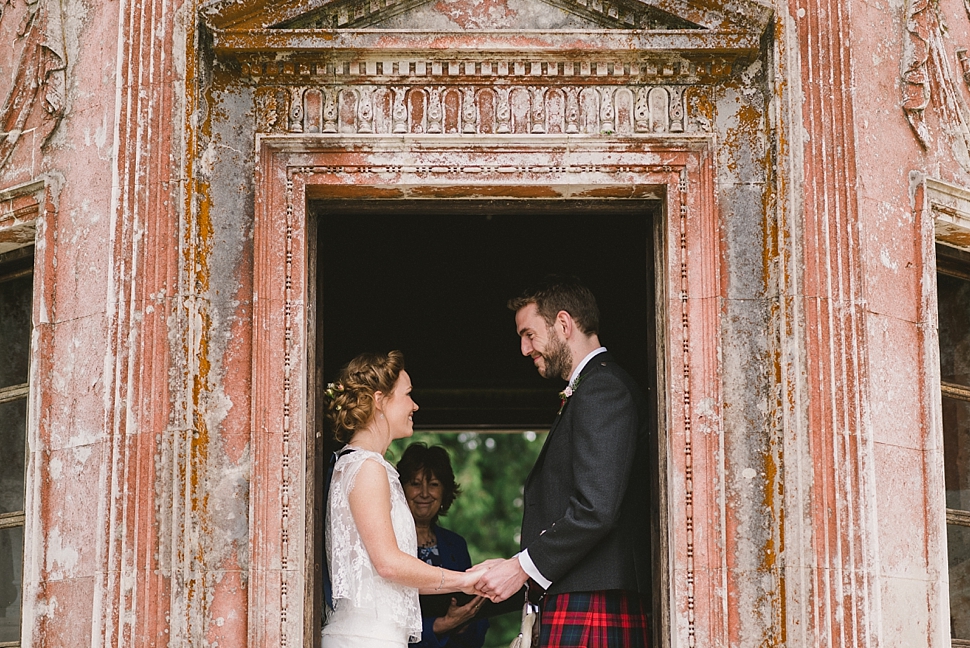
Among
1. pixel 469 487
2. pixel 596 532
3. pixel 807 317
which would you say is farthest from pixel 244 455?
pixel 469 487

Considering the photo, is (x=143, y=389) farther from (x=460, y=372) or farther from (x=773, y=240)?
(x=460, y=372)

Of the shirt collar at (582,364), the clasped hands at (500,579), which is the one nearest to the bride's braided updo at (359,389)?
the shirt collar at (582,364)

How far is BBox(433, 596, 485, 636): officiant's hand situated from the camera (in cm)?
706

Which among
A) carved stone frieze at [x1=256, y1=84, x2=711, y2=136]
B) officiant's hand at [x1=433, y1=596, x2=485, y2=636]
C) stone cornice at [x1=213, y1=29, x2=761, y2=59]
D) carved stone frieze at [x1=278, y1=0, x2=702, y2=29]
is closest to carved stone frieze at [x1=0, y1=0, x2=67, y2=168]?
stone cornice at [x1=213, y1=29, x2=761, y2=59]

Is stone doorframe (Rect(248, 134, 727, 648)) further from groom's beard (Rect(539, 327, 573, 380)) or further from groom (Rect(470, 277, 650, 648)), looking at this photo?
groom's beard (Rect(539, 327, 573, 380))

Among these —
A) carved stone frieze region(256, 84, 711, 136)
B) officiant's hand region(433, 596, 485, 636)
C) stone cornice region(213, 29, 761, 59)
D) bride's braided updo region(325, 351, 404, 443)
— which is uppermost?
stone cornice region(213, 29, 761, 59)

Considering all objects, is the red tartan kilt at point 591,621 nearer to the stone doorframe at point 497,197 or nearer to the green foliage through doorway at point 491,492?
the stone doorframe at point 497,197

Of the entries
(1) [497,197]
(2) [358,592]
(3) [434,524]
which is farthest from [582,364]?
(3) [434,524]

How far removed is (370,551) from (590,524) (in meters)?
0.95

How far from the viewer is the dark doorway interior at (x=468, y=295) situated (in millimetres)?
8031

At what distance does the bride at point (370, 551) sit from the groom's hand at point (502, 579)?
0.05 m

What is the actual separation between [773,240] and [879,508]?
1.10 metres

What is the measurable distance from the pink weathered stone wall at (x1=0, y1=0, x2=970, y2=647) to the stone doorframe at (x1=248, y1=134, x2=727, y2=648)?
0.5 inches

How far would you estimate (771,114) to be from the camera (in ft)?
18.2
